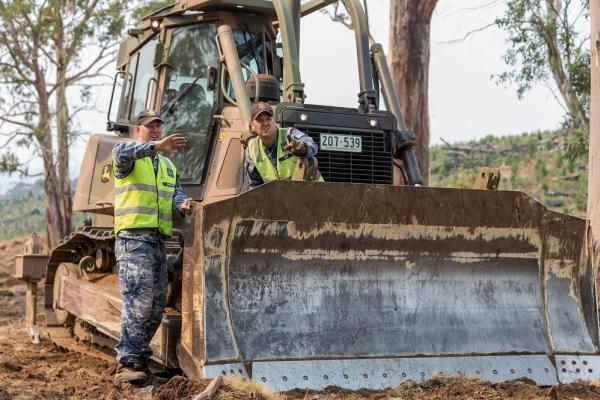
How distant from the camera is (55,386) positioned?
7.49 m

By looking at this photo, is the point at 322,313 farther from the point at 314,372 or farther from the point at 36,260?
the point at 36,260

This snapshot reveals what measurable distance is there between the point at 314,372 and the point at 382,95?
3.16 meters

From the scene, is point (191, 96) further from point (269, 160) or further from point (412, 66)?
point (412, 66)

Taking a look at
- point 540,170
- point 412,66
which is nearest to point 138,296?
point 412,66

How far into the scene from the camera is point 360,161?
7801 millimetres

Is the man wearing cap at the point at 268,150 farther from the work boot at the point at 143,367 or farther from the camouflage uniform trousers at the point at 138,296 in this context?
the work boot at the point at 143,367

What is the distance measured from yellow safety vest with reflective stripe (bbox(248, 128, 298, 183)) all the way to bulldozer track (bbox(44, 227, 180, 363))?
1890 mm

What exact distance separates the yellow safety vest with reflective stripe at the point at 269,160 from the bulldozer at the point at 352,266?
0.33 metres

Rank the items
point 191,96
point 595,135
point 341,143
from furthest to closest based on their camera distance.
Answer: point 595,135, point 191,96, point 341,143

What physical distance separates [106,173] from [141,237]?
2.41m

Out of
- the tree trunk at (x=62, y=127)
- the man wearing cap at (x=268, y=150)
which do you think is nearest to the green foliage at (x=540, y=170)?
the tree trunk at (x=62, y=127)

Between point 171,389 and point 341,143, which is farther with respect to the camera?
→ point 341,143

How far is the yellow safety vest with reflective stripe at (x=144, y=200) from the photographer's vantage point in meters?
6.88

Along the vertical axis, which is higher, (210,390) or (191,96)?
(191,96)
